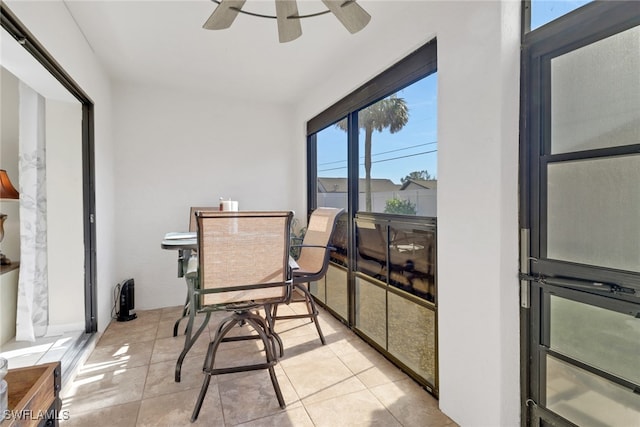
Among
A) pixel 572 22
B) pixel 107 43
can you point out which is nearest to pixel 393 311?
pixel 572 22

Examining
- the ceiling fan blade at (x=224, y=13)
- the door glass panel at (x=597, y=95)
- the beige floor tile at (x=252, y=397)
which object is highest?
the ceiling fan blade at (x=224, y=13)

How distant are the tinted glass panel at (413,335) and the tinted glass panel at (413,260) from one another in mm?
116

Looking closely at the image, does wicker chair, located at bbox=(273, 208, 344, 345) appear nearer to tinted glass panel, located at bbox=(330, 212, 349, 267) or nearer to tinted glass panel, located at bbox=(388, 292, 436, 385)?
tinted glass panel, located at bbox=(330, 212, 349, 267)

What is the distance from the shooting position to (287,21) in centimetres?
166

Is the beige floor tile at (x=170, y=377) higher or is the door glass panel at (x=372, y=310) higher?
the door glass panel at (x=372, y=310)

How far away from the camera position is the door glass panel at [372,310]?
2508 millimetres

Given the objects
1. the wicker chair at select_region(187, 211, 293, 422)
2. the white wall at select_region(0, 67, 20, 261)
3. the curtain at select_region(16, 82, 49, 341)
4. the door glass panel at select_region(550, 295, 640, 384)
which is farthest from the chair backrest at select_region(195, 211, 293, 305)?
the white wall at select_region(0, 67, 20, 261)

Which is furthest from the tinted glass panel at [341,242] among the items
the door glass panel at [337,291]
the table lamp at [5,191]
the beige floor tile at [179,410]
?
the table lamp at [5,191]

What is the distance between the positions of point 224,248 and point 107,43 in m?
2.18

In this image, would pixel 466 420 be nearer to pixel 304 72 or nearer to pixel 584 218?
pixel 584 218

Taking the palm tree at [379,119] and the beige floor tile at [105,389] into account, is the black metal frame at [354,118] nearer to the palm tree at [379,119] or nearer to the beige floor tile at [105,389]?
the palm tree at [379,119]

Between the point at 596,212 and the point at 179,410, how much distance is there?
2.29m

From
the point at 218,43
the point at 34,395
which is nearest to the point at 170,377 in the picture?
the point at 34,395

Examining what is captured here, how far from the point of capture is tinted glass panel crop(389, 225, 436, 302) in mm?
2020
